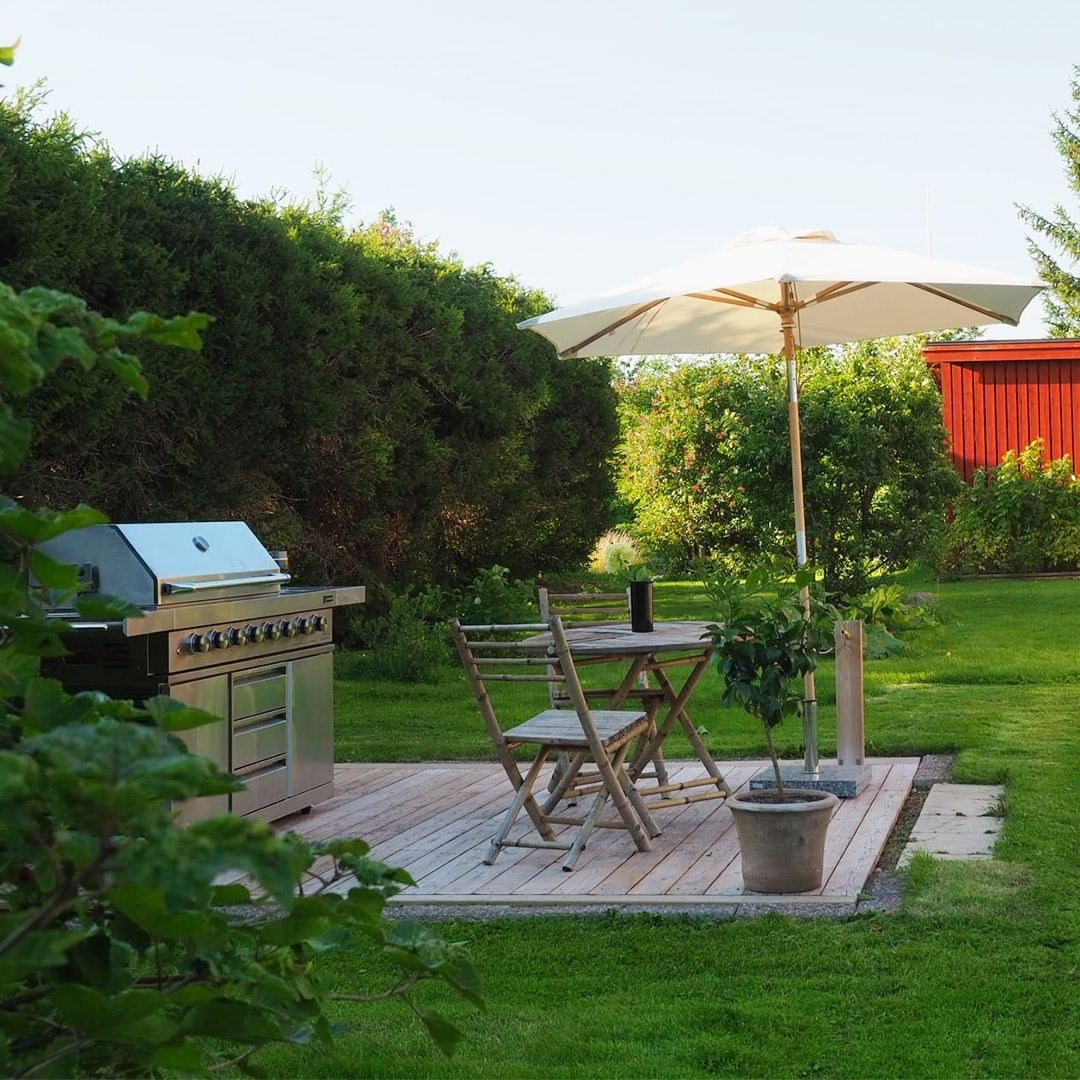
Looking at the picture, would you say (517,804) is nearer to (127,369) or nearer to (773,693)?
(773,693)

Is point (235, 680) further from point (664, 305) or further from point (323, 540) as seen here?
point (323, 540)

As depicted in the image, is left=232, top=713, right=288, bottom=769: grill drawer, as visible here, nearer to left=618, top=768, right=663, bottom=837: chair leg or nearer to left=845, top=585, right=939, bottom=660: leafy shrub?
left=618, top=768, right=663, bottom=837: chair leg

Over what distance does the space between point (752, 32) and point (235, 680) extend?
13160mm

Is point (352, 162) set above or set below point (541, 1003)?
above

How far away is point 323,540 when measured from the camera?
35.0 ft

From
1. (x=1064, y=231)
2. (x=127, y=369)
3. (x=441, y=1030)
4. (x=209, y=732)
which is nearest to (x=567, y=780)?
(x=209, y=732)

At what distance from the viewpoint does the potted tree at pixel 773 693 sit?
4.54 metres

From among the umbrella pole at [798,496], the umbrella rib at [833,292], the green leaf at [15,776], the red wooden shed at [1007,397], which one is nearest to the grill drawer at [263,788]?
the umbrella pole at [798,496]

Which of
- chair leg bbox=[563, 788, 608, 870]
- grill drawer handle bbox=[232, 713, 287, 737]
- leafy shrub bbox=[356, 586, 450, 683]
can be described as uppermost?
grill drawer handle bbox=[232, 713, 287, 737]

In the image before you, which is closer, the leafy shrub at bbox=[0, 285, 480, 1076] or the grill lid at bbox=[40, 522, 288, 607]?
the leafy shrub at bbox=[0, 285, 480, 1076]

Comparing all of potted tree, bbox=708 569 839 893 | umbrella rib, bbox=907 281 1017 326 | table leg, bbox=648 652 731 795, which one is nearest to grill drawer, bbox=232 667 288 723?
table leg, bbox=648 652 731 795

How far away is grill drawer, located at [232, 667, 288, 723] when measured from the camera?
5383 mm

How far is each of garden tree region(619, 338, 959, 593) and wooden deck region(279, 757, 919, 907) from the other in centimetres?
566

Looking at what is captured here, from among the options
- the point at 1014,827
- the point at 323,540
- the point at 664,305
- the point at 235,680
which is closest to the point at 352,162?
the point at 323,540
